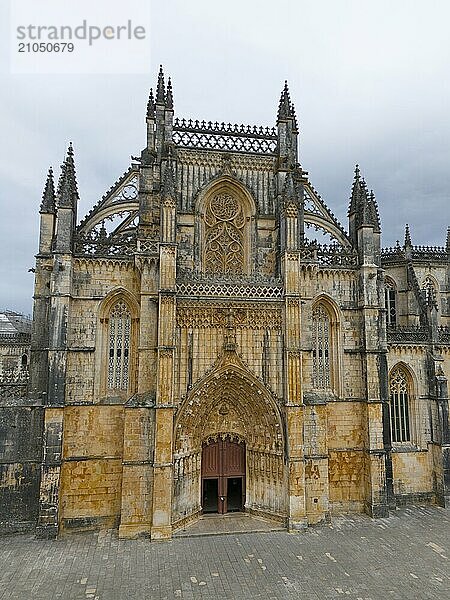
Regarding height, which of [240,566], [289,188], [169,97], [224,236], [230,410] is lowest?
[240,566]

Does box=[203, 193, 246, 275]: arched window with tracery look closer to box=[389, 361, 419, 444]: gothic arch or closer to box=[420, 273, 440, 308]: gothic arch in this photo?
box=[389, 361, 419, 444]: gothic arch

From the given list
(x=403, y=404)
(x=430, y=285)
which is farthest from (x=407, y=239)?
(x=403, y=404)

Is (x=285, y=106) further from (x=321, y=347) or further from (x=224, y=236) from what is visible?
(x=321, y=347)

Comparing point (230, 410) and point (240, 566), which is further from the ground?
point (230, 410)

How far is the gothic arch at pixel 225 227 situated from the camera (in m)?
20.9

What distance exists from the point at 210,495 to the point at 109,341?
8609mm

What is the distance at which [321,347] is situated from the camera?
20984mm

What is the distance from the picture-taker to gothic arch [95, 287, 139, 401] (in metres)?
18.9

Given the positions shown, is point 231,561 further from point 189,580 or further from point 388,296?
point 388,296

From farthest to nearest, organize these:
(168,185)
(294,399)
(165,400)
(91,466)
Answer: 1. (168,185)
2. (294,399)
3. (91,466)
4. (165,400)

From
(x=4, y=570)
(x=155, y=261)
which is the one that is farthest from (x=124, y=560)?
(x=155, y=261)

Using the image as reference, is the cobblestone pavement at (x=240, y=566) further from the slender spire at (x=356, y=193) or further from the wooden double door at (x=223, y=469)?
the slender spire at (x=356, y=193)

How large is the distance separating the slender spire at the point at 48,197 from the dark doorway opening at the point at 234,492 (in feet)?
47.6

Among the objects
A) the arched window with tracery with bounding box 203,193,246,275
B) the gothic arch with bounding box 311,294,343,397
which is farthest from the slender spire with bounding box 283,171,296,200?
the gothic arch with bounding box 311,294,343,397
